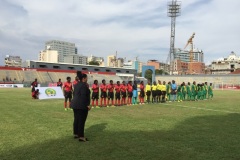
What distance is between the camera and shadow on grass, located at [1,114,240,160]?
6.72m

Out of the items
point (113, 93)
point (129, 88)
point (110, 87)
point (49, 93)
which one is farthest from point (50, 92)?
point (129, 88)

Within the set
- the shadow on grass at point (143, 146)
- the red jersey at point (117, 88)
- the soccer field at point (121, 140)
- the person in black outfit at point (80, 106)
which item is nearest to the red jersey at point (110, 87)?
the red jersey at point (117, 88)

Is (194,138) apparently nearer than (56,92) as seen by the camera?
Yes

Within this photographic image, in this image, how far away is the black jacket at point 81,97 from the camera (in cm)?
835

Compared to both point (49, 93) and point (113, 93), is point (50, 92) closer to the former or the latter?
point (49, 93)

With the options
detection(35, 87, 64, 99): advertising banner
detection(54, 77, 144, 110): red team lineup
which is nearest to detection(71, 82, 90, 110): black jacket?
detection(54, 77, 144, 110): red team lineup

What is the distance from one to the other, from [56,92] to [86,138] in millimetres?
18537

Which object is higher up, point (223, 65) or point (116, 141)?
point (223, 65)

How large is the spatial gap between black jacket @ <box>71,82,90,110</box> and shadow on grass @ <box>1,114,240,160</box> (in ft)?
3.56

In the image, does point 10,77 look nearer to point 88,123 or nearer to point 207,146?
point 88,123

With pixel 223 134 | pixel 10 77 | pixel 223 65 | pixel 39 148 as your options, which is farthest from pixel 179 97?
pixel 223 65

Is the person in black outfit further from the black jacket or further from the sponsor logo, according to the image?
the sponsor logo

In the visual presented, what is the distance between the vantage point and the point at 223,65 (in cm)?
16762

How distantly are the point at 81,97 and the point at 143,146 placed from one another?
2.44 metres
